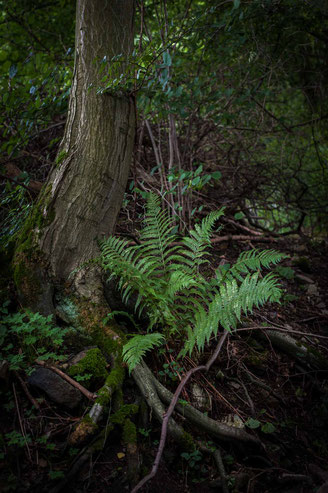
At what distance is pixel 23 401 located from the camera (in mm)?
1741

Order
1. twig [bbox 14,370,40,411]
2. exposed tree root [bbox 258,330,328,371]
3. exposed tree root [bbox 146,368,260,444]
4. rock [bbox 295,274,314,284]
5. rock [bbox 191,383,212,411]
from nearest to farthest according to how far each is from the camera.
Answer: twig [bbox 14,370,40,411], exposed tree root [bbox 146,368,260,444], rock [bbox 191,383,212,411], exposed tree root [bbox 258,330,328,371], rock [bbox 295,274,314,284]

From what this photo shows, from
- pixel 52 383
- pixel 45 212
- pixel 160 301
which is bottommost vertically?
pixel 52 383

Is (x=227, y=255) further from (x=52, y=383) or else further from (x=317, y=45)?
(x=317, y=45)

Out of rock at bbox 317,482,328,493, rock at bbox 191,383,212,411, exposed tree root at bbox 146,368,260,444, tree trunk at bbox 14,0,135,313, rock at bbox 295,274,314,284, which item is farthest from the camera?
rock at bbox 295,274,314,284

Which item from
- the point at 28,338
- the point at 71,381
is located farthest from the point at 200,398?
the point at 28,338

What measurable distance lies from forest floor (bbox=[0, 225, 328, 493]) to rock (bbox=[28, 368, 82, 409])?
2.5 inches

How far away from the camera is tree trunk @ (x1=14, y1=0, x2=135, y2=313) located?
2312 millimetres

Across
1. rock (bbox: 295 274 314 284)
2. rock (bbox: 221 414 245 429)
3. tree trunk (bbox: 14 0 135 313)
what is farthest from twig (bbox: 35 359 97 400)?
rock (bbox: 295 274 314 284)

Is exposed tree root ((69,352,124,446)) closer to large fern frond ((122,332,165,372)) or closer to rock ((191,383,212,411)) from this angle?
large fern frond ((122,332,165,372))

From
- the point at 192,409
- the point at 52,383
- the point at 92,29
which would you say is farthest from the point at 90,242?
the point at 92,29

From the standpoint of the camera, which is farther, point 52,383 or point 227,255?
point 227,255

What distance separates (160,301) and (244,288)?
65 centimetres

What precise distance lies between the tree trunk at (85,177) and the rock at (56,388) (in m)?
0.53

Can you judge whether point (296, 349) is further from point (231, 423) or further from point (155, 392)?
point (155, 392)
